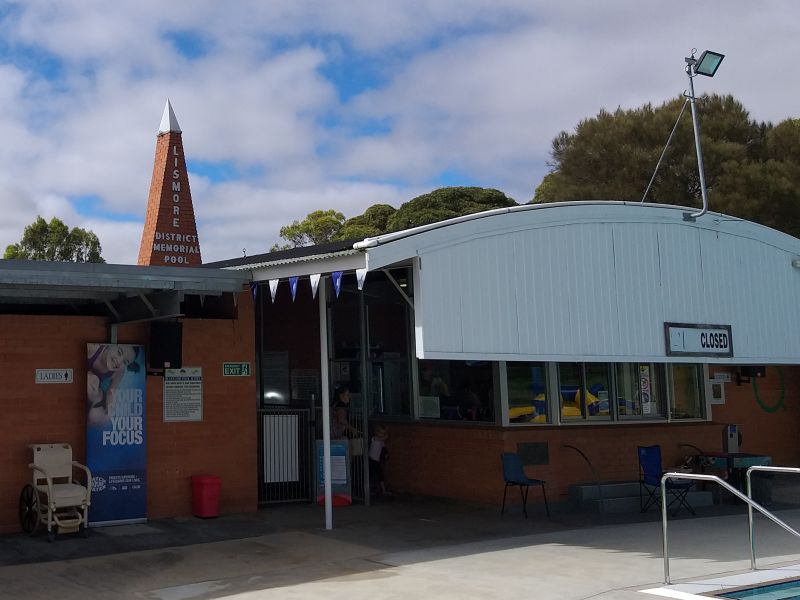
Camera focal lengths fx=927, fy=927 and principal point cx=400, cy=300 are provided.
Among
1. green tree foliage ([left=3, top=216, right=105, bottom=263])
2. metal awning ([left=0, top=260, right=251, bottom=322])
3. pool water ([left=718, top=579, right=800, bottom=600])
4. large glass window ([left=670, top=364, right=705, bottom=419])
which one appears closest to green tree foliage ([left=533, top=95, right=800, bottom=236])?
large glass window ([left=670, top=364, right=705, bottom=419])

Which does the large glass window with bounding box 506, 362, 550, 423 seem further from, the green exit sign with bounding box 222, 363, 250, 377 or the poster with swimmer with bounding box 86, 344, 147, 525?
the poster with swimmer with bounding box 86, 344, 147, 525

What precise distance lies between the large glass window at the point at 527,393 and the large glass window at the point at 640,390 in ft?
4.34

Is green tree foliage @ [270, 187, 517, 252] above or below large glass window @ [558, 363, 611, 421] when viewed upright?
above

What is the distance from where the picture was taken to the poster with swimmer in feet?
35.6

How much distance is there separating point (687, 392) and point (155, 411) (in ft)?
26.9

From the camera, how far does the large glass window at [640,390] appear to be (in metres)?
13.8

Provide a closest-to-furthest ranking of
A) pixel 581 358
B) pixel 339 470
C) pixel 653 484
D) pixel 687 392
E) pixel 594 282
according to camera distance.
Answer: pixel 581 358 < pixel 594 282 < pixel 653 484 < pixel 339 470 < pixel 687 392

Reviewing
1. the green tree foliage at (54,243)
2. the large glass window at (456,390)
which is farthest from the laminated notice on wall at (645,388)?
the green tree foliage at (54,243)

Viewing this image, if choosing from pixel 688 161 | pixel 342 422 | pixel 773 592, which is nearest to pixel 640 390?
pixel 342 422

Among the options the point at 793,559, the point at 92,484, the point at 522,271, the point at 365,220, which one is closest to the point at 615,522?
the point at 793,559

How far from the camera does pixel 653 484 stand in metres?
12.4

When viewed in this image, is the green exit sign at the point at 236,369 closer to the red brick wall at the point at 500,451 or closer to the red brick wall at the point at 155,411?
the red brick wall at the point at 155,411

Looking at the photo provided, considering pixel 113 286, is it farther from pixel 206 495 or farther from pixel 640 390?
pixel 640 390

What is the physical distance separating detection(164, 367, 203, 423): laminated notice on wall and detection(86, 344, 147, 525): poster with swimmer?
0.39 metres
